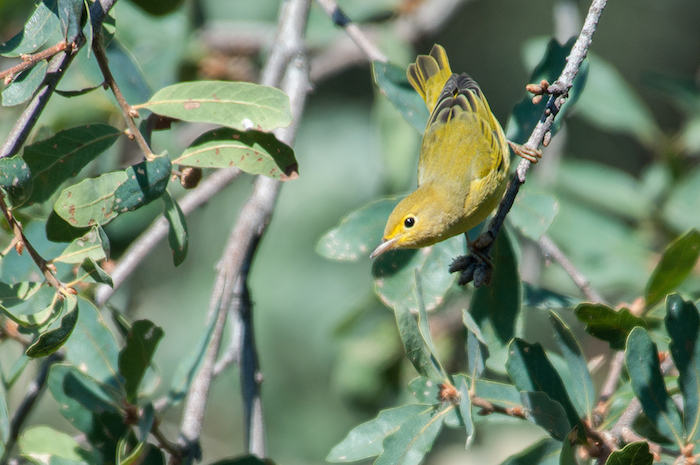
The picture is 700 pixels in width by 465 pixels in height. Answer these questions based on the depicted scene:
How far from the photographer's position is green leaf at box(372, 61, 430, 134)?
6.38ft

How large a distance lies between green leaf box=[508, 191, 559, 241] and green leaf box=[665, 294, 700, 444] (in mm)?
449

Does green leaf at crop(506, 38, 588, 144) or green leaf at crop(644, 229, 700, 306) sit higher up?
green leaf at crop(506, 38, 588, 144)

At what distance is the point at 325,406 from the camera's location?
421 cm

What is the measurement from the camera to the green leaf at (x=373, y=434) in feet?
4.72

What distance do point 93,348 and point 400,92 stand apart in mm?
1273

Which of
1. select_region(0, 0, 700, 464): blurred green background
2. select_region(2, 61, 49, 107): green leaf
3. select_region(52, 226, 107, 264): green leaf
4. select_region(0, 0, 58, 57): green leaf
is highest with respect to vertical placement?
select_region(0, 0, 58, 57): green leaf

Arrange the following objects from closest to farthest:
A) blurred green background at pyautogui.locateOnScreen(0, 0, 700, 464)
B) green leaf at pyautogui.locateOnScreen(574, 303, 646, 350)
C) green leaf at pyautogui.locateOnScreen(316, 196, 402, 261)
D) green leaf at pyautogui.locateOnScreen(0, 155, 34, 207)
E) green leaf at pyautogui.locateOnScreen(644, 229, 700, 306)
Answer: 1. green leaf at pyautogui.locateOnScreen(0, 155, 34, 207)
2. green leaf at pyautogui.locateOnScreen(574, 303, 646, 350)
3. green leaf at pyautogui.locateOnScreen(644, 229, 700, 306)
4. green leaf at pyautogui.locateOnScreen(316, 196, 402, 261)
5. blurred green background at pyautogui.locateOnScreen(0, 0, 700, 464)

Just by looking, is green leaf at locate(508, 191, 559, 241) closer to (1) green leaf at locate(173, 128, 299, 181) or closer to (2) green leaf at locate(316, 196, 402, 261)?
(2) green leaf at locate(316, 196, 402, 261)

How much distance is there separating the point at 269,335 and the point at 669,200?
265 centimetres

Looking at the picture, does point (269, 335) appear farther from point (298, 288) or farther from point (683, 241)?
point (683, 241)

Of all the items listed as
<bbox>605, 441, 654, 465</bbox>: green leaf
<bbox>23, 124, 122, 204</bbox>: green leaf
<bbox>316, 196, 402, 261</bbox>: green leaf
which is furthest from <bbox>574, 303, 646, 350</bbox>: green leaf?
<bbox>23, 124, 122, 204</bbox>: green leaf

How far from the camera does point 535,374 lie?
1494 mm

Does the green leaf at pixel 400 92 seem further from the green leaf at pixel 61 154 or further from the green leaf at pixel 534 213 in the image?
the green leaf at pixel 61 154

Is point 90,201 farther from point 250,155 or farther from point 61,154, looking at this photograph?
point 250,155
